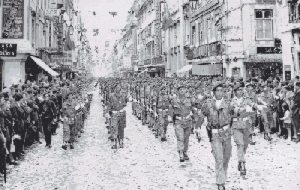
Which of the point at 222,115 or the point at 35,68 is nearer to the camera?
the point at 222,115

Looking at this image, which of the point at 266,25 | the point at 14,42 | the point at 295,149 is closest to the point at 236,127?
the point at 295,149

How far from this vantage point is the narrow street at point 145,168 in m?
7.64

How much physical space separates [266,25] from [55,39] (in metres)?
21.9

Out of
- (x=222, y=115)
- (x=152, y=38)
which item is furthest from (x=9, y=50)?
(x=152, y=38)

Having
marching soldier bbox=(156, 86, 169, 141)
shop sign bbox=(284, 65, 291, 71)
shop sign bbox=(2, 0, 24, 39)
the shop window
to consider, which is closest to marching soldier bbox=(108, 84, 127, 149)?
marching soldier bbox=(156, 86, 169, 141)

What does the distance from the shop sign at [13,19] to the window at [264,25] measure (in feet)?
49.5

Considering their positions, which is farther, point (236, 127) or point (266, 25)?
point (266, 25)

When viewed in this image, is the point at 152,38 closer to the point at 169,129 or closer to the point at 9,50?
the point at 9,50

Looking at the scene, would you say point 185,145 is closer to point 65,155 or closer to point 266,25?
point 65,155

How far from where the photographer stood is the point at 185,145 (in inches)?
386

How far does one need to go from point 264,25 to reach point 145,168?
20.7 meters

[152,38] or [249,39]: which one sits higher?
[152,38]

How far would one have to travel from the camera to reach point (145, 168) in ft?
29.5

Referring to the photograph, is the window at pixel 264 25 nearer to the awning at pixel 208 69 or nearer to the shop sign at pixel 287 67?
the awning at pixel 208 69
